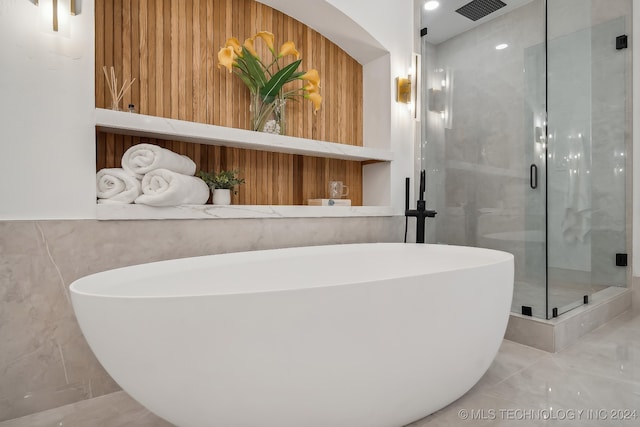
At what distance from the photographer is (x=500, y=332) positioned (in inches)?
55.1

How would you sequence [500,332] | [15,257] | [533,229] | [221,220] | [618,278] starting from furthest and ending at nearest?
1. [618,278]
2. [533,229]
3. [221,220]
4. [500,332]
5. [15,257]

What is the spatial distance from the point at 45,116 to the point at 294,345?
1.26m

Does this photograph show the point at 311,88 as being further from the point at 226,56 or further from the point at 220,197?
the point at 220,197

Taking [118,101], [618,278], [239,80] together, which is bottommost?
[618,278]

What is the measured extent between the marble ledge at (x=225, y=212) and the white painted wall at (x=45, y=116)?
0.10 meters

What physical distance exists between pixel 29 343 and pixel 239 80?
1605mm

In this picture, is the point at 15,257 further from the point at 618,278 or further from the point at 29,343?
the point at 618,278

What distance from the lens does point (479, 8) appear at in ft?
7.48

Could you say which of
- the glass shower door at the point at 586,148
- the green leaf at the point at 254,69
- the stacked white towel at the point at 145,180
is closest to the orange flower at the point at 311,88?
the green leaf at the point at 254,69

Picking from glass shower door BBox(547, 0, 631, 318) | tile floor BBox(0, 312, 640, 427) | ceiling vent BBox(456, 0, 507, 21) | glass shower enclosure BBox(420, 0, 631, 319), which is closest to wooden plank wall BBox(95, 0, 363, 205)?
glass shower enclosure BBox(420, 0, 631, 319)

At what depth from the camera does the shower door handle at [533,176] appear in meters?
2.02

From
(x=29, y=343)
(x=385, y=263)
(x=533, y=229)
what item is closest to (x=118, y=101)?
(x=29, y=343)

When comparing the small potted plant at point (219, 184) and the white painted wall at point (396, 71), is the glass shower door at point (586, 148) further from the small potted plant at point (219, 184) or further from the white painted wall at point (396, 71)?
the small potted plant at point (219, 184)

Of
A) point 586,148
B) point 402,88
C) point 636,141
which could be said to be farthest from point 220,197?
point 636,141
